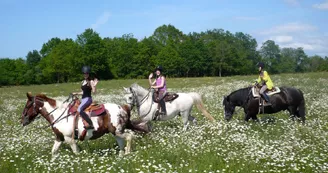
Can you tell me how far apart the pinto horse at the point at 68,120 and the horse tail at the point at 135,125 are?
451 mm

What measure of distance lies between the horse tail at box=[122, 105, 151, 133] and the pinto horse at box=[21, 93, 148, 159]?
451 mm

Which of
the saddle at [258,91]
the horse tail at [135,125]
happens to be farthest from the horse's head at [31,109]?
the saddle at [258,91]

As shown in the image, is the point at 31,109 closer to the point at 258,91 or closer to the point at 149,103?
→ the point at 149,103

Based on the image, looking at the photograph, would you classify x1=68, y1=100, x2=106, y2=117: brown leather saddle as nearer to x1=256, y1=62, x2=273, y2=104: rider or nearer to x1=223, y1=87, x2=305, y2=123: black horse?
x1=223, y1=87, x2=305, y2=123: black horse

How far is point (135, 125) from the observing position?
10.2 meters

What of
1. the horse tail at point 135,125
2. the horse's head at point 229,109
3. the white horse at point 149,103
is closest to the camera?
the horse tail at point 135,125

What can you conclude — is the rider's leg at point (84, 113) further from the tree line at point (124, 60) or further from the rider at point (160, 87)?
the tree line at point (124, 60)

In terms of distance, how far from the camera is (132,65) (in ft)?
261

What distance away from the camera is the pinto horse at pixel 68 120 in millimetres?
8703

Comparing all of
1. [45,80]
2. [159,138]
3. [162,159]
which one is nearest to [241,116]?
[159,138]

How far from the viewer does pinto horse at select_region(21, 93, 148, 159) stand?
870cm

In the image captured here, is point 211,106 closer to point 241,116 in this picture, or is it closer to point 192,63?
point 241,116

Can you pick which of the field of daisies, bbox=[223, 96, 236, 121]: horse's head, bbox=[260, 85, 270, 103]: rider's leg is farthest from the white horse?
bbox=[260, 85, 270, 103]: rider's leg

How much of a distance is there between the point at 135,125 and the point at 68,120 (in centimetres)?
235
